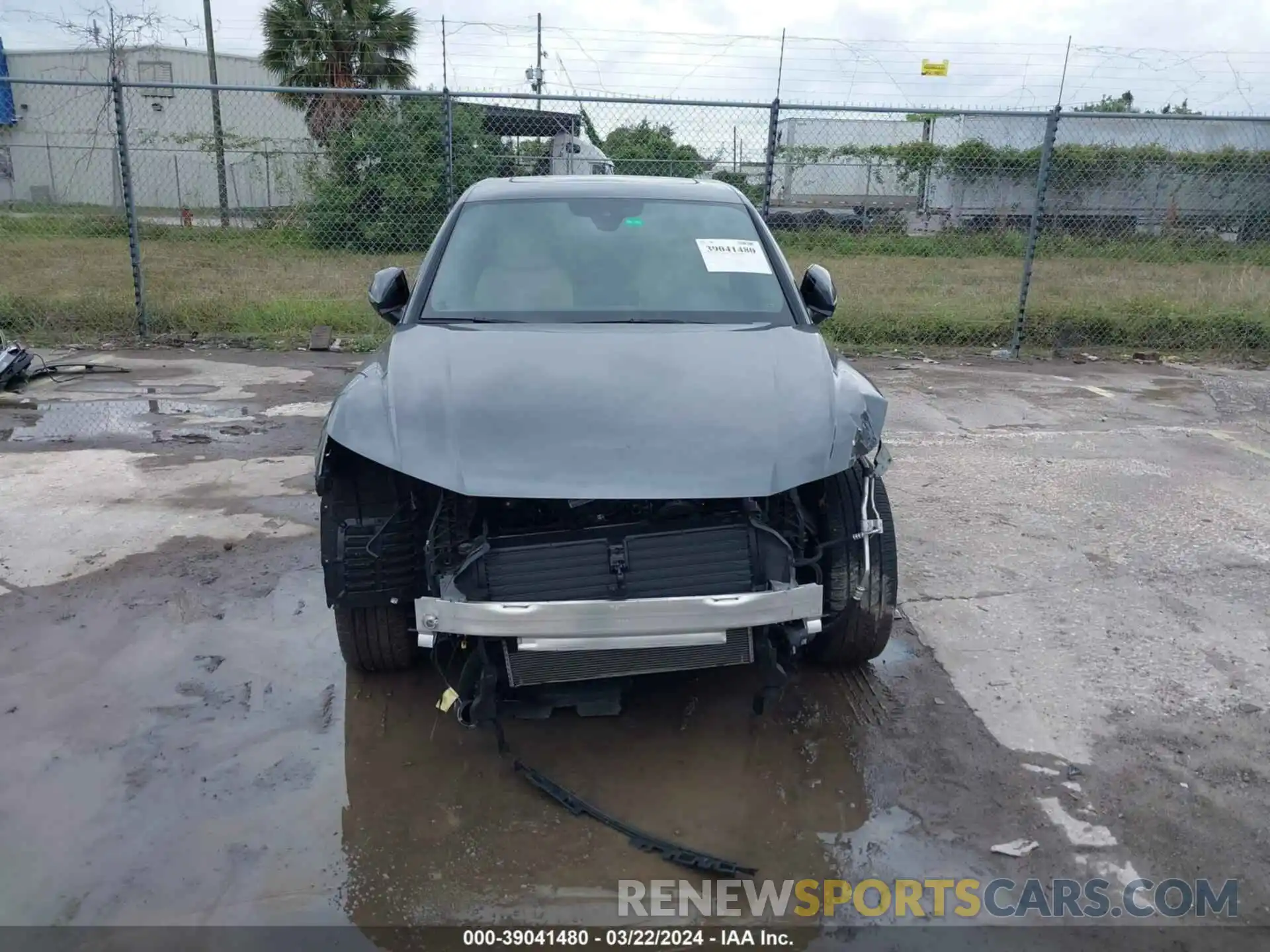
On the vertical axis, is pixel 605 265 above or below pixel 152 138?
below

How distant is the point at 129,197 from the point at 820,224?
813 cm

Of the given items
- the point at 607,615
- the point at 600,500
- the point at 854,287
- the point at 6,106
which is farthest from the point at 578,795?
the point at 6,106

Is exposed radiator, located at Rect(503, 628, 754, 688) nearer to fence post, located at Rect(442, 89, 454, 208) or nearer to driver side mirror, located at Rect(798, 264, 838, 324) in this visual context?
driver side mirror, located at Rect(798, 264, 838, 324)

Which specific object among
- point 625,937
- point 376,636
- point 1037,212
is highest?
point 1037,212

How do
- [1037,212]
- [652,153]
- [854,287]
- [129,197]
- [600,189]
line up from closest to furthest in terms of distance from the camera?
[600,189]
[129,197]
[1037,212]
[652,153]
[854,287]

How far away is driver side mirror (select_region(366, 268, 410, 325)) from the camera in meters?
4.03

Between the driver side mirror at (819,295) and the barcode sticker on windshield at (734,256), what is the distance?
237 millimetres

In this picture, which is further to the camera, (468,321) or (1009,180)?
(1009,180)

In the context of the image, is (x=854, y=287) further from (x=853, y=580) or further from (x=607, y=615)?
(x=607, y=615)

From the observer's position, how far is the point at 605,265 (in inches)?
156

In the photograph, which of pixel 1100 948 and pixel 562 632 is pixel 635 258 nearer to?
pixel 562 632

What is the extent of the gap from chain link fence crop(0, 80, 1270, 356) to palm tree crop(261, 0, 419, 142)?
7084 mm

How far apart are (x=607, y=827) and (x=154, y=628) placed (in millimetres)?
2134

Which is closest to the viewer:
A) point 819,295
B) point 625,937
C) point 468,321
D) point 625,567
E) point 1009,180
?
point 625,937
